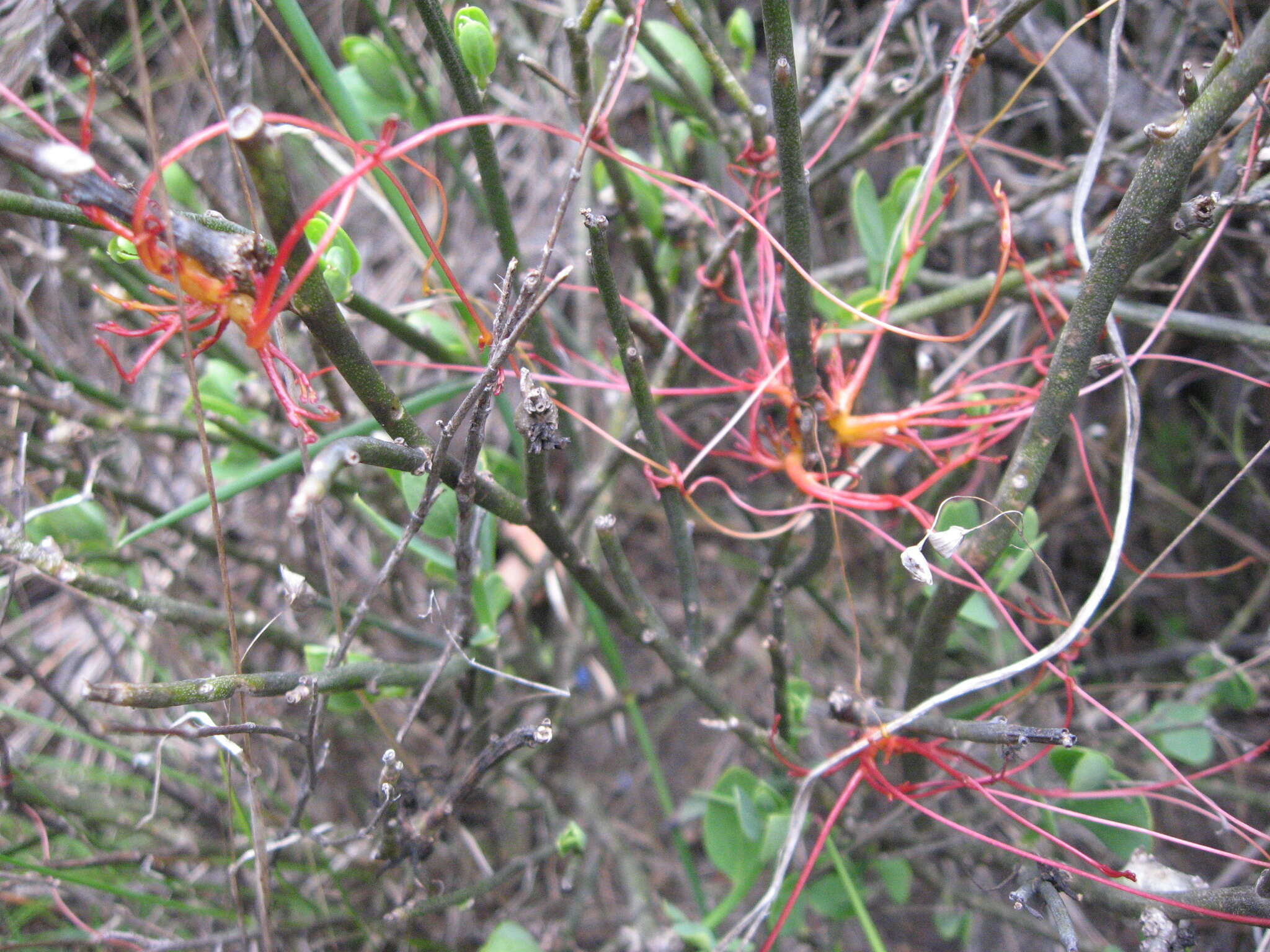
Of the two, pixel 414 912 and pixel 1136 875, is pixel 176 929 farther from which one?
pixel 1136 875

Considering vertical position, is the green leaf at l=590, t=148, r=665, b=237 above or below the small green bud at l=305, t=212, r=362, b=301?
below

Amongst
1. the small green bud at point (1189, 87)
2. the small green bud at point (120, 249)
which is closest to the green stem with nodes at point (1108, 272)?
the small green bud at point (1189, 87)

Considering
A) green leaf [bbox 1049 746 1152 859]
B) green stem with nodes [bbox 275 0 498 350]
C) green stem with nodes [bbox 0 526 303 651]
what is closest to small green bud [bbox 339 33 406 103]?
green stem with nodes [bbox 275 0 498 350]

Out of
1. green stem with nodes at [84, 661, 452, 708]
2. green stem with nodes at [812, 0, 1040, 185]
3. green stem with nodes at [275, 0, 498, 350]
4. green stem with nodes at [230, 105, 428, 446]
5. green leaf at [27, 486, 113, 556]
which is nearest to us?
green stem with nodes at [230, 105, 428, 446]

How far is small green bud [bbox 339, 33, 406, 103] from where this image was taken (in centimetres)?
102

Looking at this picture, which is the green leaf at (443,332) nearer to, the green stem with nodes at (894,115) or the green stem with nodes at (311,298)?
the green stem with nodes at (311,298)

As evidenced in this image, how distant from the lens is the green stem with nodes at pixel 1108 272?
24.9 inches

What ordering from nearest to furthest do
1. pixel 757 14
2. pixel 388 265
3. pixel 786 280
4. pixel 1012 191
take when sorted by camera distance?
pixel 786 280, pixel 1012 191, pixel 757 14, pixel 388 265

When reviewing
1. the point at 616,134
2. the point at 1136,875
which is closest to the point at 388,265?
→ the point at 616,134

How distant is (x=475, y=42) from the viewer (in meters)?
0.75

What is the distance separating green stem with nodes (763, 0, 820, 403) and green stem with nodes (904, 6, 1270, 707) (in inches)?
8.6

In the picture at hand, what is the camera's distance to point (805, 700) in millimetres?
1017

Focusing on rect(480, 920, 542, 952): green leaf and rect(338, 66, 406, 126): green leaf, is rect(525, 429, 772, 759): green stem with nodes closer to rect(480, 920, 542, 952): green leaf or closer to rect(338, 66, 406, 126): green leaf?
rect(480, 920, 542, 952): green leaf

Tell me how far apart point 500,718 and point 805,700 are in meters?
0.43
